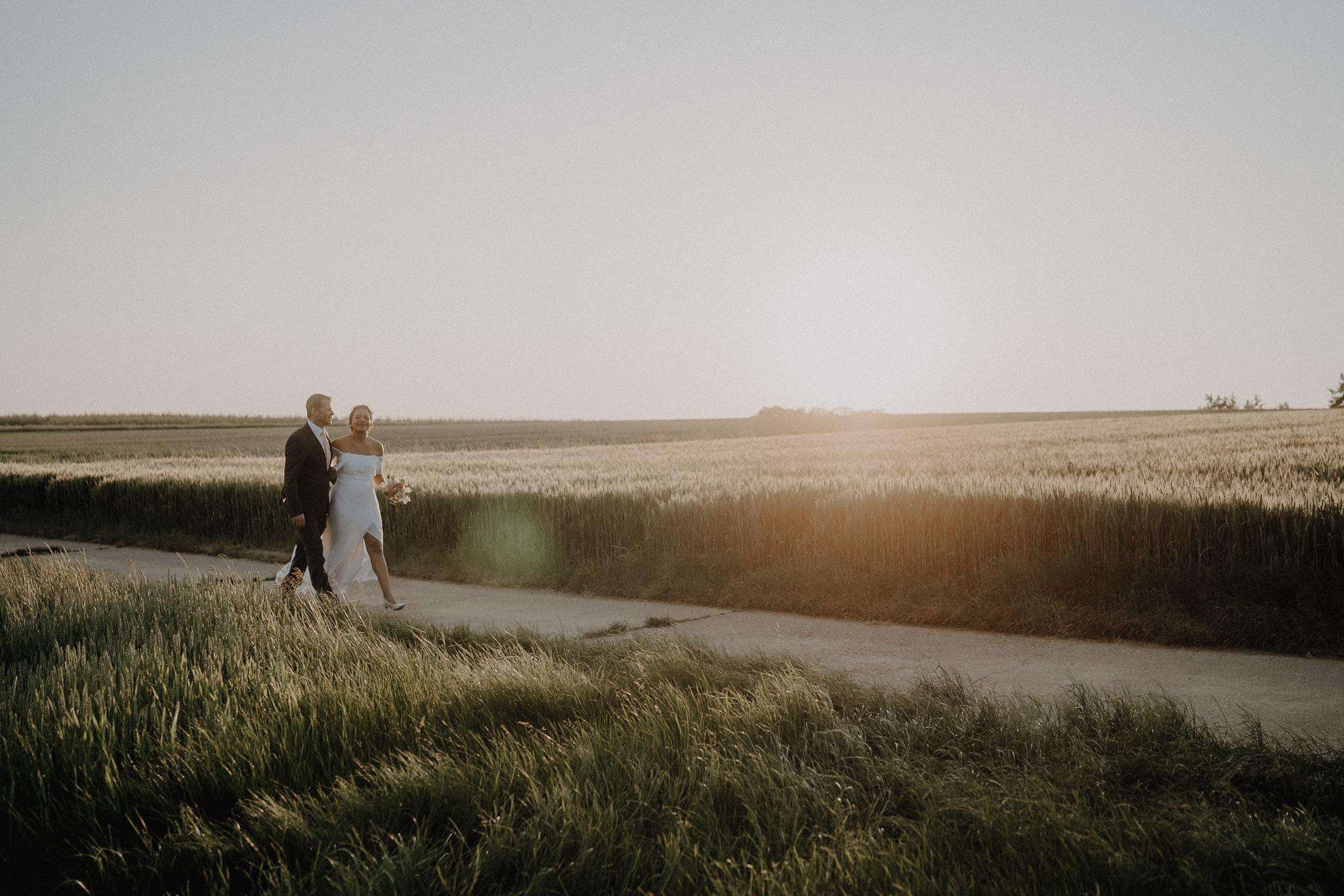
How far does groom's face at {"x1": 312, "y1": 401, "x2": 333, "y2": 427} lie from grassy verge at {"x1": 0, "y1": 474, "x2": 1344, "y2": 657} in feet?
12.2

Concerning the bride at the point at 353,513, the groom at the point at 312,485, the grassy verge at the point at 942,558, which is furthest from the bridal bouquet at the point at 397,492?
the grassy verge at the point at 942,558

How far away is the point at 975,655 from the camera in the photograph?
7797 mm

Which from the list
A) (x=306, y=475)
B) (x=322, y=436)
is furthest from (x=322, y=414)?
(x=306, y=475)

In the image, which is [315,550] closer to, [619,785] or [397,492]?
[397,492]

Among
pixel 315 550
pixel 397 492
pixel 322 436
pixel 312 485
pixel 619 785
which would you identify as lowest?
pixel 619 785

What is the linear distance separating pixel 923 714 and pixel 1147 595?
4.62m

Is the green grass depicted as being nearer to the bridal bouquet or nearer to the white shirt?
the white shirt

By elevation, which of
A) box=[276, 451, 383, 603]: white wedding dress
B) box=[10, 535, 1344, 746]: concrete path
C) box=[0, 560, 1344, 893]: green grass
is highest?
box=[276, 451, 383, 603]: white wedding dress

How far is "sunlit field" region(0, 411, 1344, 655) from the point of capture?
28.1 ft

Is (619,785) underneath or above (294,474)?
underneath

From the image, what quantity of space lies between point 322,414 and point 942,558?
6607 millimetres

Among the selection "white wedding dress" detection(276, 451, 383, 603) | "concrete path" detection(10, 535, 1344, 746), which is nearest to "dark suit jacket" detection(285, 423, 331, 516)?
"white wedding dress" detection(276, 451, 383, 603)

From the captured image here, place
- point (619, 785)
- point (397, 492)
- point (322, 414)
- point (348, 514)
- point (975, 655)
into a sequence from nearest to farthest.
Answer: point (619, 785)
point (975, 655)
point (322, 414)
point (348, 514)
point (397, 492)

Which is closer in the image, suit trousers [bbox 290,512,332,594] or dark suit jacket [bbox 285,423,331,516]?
dark suit jacket [bbox 285,423,331,516]
